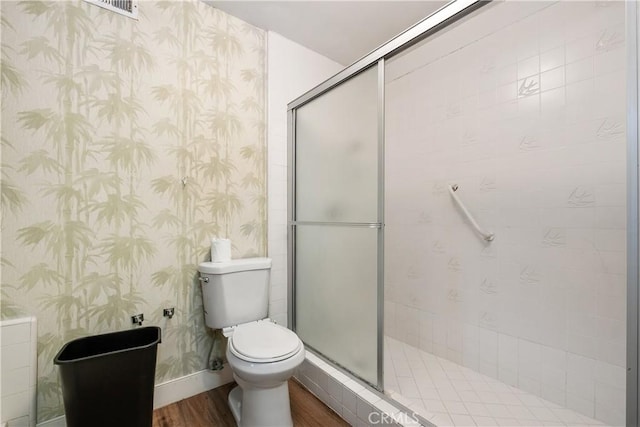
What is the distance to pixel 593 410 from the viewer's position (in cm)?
145

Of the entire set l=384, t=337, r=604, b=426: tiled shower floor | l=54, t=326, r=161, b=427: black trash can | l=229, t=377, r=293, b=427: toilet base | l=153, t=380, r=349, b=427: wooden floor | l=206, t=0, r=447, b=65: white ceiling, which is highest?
l=206, t=0, r=447, b=65: white ceiling

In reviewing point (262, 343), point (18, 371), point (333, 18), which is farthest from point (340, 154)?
point (18, 371)

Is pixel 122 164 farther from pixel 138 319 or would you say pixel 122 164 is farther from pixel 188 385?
pixel 188 385

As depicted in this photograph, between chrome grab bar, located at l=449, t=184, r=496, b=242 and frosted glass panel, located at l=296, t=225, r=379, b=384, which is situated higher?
chrome grab bar, located at l=449, t=184, r=496, b=242

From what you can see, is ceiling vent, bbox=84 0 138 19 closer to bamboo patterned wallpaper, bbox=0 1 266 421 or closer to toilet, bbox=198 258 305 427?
bamboo patterned wallpaper, bbox=0 1 266 421

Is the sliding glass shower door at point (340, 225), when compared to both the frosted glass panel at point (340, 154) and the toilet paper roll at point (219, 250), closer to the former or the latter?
the frosted glass panel at point (340, 154)

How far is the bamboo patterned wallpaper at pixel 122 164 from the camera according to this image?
51.4 inches

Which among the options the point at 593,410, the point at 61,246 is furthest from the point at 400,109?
the point at 61,246

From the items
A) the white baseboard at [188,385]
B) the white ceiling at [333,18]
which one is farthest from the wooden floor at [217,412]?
the white ceiling at [333,18]

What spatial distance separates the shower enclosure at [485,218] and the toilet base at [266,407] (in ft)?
1.41

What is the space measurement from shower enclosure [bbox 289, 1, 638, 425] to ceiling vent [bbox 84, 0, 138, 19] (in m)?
1.01

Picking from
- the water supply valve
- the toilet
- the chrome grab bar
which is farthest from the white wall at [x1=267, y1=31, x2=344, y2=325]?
the chrome grab bar

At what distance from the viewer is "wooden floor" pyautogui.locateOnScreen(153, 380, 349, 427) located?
1487 millimetres

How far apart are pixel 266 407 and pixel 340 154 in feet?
4.49
